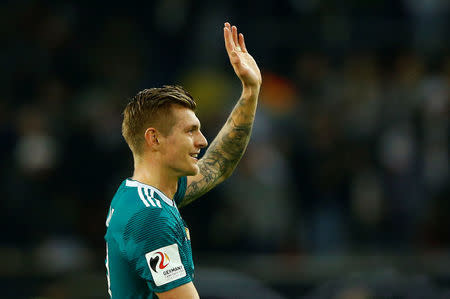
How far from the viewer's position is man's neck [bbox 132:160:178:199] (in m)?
4.44

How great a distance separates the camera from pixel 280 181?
10.7 m

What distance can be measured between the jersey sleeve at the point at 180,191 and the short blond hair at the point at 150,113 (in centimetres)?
60

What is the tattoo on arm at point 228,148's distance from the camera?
537 centimetres

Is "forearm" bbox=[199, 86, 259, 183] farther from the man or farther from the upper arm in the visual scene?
the upper arm

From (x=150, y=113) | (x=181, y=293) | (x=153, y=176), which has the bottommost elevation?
(x=181, y=293)

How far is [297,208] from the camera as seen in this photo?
10.7m

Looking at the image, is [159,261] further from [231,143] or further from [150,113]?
[231,143]

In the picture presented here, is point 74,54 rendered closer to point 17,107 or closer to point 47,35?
point 47,35

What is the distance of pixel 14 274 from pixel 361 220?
4.34 metres

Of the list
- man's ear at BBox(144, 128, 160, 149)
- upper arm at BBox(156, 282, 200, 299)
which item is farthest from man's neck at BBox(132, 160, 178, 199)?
upper arm at BBox(156, 282, 200, 299)

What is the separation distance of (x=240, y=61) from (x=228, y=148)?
25.8 inches

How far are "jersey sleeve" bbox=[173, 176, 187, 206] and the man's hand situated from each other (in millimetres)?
705

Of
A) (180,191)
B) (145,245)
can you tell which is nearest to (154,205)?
(145,245)

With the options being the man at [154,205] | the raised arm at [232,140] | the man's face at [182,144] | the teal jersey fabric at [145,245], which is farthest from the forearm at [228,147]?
the teal jersey fabric at [145,245]
